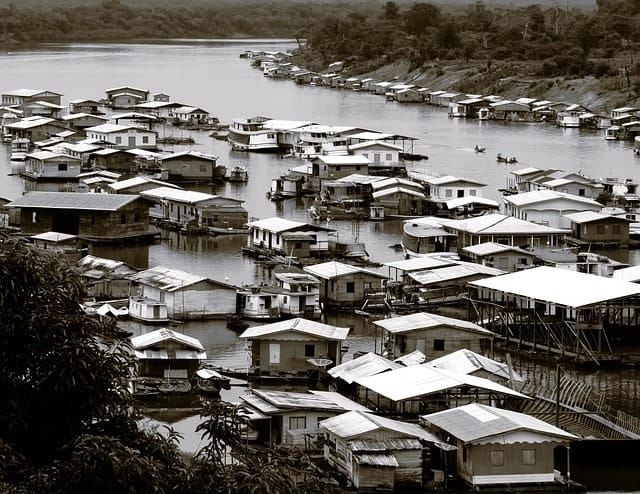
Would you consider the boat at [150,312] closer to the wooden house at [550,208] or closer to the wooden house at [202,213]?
the wooden house at [202,213]

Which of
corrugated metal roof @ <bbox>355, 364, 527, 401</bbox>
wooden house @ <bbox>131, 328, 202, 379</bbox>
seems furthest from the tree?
wooden house @ <bbox>131, 328, 202, 379</bbox>

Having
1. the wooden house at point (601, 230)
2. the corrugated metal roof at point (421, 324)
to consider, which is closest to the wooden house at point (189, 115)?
the wooden house at point (601, 230)

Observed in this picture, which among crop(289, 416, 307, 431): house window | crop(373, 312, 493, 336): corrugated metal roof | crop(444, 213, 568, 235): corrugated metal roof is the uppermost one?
crop(289, 416, 307, 431): house window

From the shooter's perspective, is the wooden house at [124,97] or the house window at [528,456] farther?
the wooden house at [124,97]

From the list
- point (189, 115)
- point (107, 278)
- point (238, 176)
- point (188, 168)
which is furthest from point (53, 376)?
point (189, 115)

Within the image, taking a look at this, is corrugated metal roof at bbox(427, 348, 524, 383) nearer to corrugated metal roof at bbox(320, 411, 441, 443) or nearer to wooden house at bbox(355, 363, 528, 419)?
wooden house at bbox(355, 363, 528, 419)
